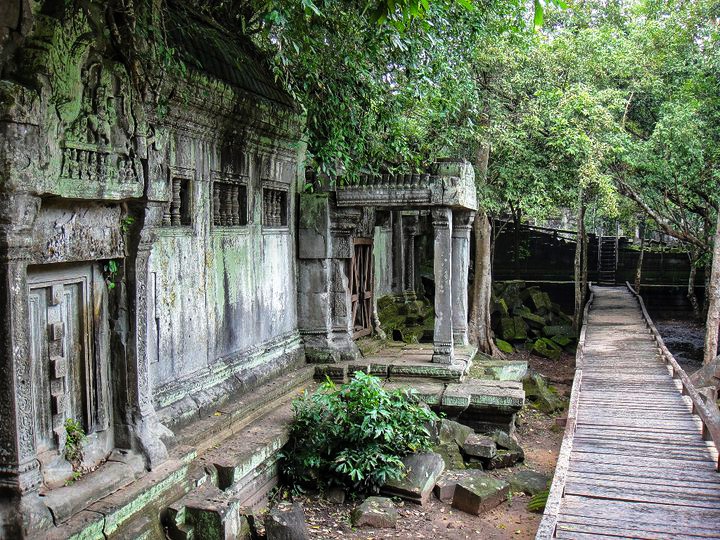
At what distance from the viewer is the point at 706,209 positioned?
62.3 ft

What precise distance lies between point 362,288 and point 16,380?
8499mm

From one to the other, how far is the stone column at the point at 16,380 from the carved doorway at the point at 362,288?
25.2 ft

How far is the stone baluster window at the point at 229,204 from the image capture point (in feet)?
25.5

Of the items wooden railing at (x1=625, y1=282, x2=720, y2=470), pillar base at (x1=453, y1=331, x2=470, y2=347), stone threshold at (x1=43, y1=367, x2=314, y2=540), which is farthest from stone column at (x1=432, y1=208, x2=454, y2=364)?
wooden railing at (x1=625, y1=282, x2=720, y2=470)

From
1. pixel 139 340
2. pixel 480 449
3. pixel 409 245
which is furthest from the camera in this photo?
pixel 409 245

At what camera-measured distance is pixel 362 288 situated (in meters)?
12.3

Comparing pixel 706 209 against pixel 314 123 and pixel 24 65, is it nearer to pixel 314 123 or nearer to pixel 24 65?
pixel 314 123

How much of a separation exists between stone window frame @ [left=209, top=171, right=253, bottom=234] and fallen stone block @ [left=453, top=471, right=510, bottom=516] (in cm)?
402

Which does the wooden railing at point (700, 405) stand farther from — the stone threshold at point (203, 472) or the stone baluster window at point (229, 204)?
the stone baluster window at point (229, 204)

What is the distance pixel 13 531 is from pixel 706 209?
64.5ft

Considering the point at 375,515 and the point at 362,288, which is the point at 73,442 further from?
the point at 362,288

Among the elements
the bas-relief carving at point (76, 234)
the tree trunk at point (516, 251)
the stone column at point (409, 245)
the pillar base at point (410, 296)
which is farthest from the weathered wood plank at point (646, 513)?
the tree trunk at point (516, 251)

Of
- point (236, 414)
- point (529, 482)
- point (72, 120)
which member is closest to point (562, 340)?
point (529, 482)

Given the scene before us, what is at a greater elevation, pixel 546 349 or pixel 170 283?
pixel 170 283
